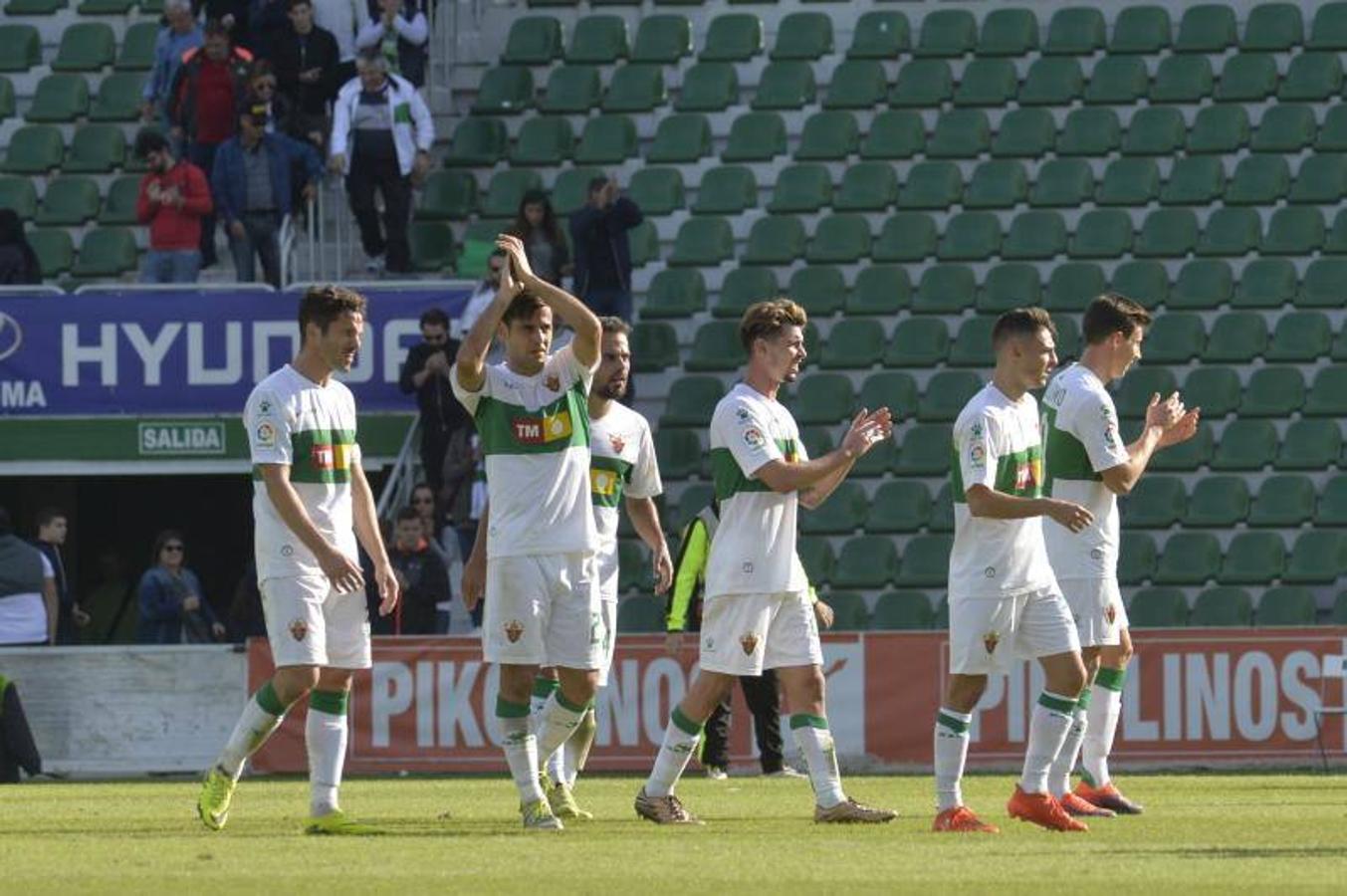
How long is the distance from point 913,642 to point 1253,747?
2.45 m

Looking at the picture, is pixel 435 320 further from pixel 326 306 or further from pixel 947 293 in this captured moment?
pixel 326 306

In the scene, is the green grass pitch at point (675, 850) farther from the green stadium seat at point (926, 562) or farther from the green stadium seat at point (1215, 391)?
the green stadium seat at point (1215, 391)

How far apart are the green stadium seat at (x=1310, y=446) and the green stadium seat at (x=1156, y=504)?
2.95ft

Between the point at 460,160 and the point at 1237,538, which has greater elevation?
the point at 460,160

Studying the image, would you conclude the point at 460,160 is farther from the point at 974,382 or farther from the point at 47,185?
the point at 974,382

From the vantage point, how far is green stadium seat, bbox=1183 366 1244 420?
76.6 ft

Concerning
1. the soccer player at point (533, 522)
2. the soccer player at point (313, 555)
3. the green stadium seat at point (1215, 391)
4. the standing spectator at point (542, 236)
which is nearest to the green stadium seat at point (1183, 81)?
the green stadium seat at point (1215, 391)

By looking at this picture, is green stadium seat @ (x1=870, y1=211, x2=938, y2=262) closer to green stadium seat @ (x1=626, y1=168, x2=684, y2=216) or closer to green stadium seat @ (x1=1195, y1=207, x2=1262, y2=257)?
green stadium seat @ (x1=626, y1=168, x2=684, y2=216)

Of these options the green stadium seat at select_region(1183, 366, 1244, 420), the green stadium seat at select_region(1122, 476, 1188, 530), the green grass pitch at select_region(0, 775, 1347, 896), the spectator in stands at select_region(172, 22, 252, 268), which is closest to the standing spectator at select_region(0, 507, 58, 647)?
Result: the spectator in stands at select_region(172, 22, 252, 268)

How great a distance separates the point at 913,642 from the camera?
1977cm

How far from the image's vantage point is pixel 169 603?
22.1 metres

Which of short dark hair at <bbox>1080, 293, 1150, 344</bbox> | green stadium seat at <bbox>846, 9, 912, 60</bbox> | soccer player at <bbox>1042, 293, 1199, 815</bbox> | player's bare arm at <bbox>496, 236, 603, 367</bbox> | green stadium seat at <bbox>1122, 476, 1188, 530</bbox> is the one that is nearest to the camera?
player's bare arm at <bbox>496, 236, 603, 367</bbox>

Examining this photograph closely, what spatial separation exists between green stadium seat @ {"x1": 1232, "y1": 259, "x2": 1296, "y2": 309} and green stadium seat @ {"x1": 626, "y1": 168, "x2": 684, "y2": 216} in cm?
508

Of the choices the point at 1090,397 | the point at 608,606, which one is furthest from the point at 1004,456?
the point at 608,606
